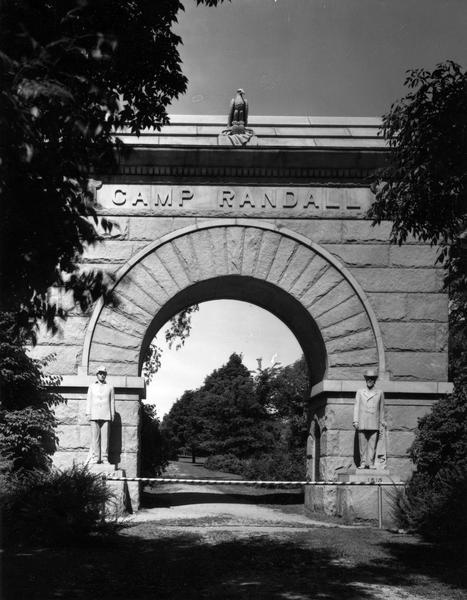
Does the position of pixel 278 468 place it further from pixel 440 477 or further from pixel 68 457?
pixel 440 477

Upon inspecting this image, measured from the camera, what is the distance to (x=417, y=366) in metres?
13.0

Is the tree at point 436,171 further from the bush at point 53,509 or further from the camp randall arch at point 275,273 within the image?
the bush at point 53,509

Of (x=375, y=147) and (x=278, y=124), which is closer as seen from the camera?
(x=375, y=147)

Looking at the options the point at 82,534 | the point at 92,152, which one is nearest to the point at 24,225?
the point at 92,152

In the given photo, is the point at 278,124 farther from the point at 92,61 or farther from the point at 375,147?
the point at 92,61

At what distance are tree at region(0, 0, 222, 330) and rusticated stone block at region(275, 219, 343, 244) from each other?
786cm

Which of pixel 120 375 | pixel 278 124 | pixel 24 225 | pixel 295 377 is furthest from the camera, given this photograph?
pixel 295 377

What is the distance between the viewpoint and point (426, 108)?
8.06m

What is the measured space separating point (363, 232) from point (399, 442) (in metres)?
3.66

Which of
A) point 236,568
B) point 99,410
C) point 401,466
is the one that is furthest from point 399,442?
point 236,568

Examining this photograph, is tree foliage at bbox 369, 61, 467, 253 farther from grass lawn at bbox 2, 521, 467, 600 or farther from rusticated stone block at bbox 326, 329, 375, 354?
rusticated stone block at bbox 326, 329, 375, 354

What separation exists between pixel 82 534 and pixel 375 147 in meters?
8.06

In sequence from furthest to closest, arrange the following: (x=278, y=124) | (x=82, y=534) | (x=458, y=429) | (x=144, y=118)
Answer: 1. (x=278, y=124)
2. (x=458, y=429)
3. (x=82, y=534)
4. (x=144, y=118)

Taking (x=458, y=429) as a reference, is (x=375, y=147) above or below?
above
